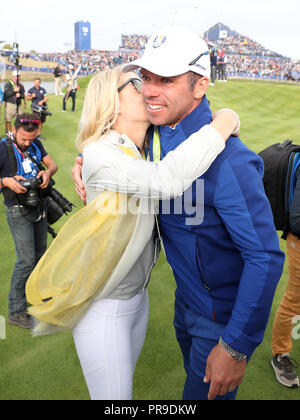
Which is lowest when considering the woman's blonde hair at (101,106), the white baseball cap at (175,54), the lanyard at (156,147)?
the lanyard at (156,147)

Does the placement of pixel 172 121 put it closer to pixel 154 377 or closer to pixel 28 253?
pixel 154 377

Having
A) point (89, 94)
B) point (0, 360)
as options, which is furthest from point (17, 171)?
point (89, 94)

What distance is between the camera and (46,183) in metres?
4.62

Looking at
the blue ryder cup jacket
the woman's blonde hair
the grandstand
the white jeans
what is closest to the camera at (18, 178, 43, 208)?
the woman's blonde hair

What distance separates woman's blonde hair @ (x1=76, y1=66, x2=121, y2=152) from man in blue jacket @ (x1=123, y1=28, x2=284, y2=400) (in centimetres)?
15

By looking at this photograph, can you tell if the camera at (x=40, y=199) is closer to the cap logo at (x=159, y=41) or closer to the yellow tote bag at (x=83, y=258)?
the yellow tote bag at (x=83, y=258)

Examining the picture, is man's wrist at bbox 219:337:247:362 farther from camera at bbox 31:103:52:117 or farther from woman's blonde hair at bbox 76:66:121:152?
camera at bbox 31:103:52:117

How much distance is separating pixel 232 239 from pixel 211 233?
0.41ft

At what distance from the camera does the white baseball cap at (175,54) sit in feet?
6.60

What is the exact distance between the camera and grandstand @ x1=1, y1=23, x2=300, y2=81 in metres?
57.5

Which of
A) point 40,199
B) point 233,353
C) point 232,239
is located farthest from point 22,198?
point 233,353

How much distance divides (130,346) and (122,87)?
1.57m

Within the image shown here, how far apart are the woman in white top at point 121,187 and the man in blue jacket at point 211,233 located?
13 cm

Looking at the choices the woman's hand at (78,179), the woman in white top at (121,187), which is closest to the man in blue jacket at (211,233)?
the woman in white top at (121,187)
